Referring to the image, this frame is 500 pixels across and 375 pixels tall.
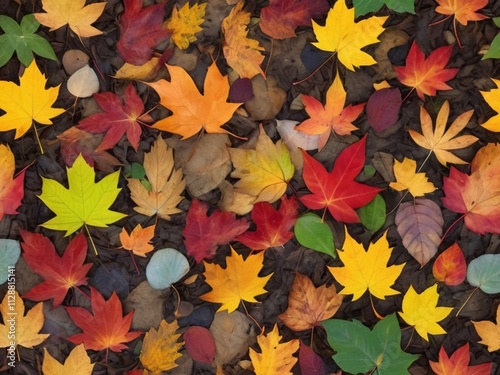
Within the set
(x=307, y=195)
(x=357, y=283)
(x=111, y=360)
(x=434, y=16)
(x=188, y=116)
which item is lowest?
(x=111, y=360)

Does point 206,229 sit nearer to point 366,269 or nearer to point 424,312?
point 366,269

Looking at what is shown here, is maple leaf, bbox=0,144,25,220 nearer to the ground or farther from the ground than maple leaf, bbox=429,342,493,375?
farther from the ground

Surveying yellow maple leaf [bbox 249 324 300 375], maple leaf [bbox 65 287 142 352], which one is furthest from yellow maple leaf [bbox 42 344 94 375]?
yellow maple leaf [bbox 249 324 300 375]

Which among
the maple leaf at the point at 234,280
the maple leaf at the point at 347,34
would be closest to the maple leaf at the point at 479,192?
the maple leaf at the point at 347,34

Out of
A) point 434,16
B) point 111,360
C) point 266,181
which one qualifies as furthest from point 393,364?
point 434,16

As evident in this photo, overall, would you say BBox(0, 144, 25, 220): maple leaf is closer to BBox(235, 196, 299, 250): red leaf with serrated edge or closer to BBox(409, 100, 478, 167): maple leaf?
BBox(235, 196, 299, 250): red leaf with serrated edge

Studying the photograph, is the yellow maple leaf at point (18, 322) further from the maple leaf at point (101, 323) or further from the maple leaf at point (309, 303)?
the maple leaf at point (309, 303)

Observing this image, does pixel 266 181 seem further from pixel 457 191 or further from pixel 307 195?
pixel 457 191

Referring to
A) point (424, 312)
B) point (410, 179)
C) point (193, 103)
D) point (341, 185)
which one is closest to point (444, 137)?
point (410, 179)
